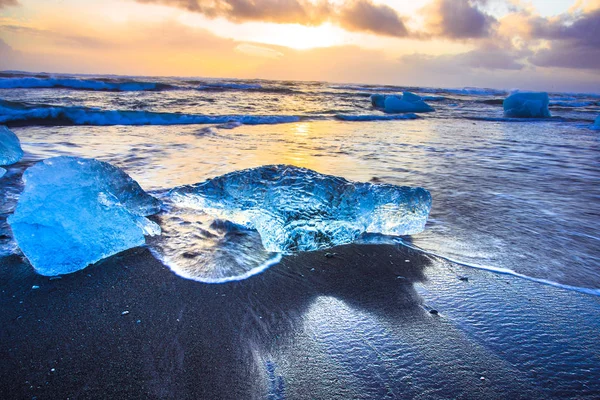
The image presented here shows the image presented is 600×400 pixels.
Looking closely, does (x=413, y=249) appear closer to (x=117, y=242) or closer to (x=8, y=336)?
(x=117, y=242)

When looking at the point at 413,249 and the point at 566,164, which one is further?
the point at 566,164

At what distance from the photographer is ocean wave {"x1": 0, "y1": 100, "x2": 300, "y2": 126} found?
862 cm

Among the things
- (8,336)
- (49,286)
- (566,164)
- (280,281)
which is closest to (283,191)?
(280,281)

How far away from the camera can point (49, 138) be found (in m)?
6.30

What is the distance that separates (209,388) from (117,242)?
4.17 feet

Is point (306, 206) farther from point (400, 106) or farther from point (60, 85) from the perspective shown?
point (60, 85)

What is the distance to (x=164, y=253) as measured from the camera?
214 centimetres

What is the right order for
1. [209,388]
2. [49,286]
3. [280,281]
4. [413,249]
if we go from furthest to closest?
1. [413,249]
2. [280,281]
3. [49,286]
4. [209,388]

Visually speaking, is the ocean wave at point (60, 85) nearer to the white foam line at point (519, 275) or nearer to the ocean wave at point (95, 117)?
the ocean wave at point (95, 117)

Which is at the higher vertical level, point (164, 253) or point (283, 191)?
point (283, 191)

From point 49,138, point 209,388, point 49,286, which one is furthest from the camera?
point 49,138

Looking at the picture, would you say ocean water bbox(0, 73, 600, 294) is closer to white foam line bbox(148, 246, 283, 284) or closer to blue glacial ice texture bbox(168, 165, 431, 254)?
blue glacial ice texture bbox(168, 165, 431, 254)

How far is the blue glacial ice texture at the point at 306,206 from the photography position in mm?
2285

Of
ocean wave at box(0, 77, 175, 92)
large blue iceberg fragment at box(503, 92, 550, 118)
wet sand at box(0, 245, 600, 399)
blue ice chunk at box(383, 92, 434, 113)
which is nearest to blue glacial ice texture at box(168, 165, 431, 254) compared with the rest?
Result: wet sand at box(0, 245, 600, 399)
